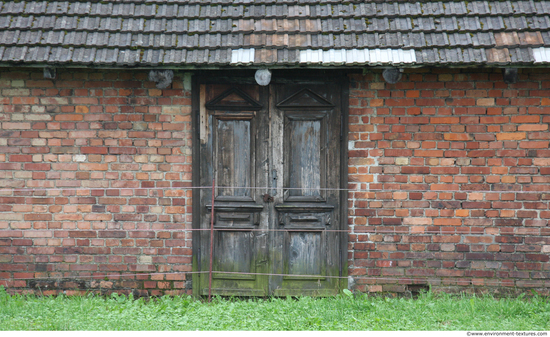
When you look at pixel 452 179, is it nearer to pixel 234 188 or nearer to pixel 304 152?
pixel 304 152

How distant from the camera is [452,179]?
4812 mm

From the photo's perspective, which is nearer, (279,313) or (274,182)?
(279,313)

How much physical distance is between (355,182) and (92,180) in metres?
2.87

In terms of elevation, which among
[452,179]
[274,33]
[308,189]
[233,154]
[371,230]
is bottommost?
[371,230]

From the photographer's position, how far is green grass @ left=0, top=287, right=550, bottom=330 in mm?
4004

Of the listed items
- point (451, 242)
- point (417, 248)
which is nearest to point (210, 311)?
point (417, 248)

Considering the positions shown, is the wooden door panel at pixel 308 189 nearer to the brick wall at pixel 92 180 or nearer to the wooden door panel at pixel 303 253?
the wooden door panel at pixel 303 253

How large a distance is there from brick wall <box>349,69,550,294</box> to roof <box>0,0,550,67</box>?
431 mm

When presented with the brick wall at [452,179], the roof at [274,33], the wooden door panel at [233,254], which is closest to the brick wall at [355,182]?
the brick wall at [452,179]

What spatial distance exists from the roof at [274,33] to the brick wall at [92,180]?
45 centimetres

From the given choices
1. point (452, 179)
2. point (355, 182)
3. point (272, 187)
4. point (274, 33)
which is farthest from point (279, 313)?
point (274, 33)

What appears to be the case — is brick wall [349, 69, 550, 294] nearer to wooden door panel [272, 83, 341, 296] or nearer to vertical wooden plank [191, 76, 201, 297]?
wooden door panel [272, 83, 341, 296]

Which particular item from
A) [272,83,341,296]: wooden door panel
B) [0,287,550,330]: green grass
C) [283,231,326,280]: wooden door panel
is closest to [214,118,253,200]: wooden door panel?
[272,83,341,296]: wooden door panel

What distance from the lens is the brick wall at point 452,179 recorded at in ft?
15.6
